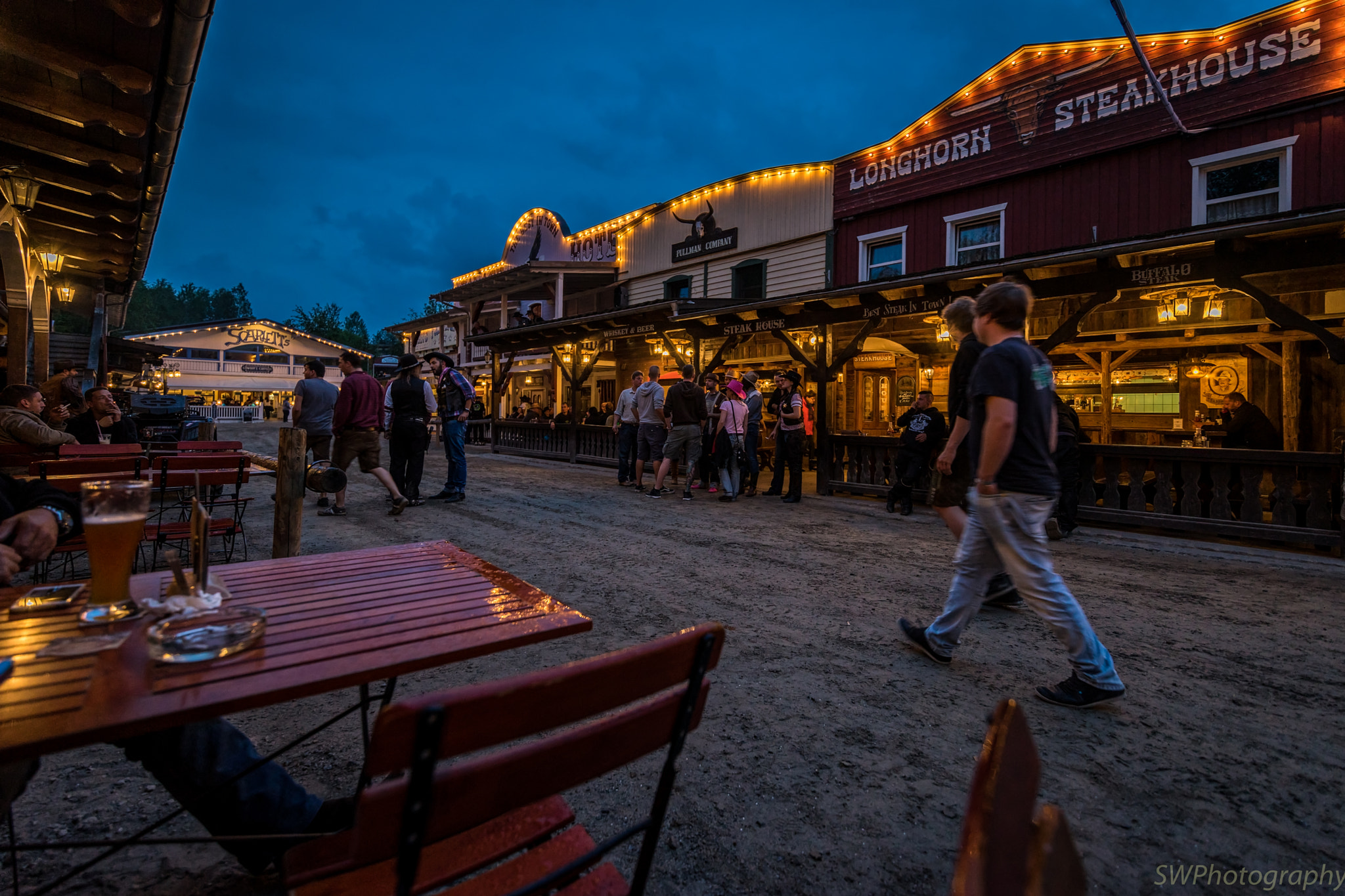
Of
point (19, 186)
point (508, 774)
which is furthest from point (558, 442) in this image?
point (508, 774)

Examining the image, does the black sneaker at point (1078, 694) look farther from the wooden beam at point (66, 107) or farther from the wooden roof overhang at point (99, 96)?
the wooden beam at point (66, 107)

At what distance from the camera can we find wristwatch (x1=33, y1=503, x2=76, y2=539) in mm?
1919

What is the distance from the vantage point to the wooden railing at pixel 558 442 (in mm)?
14664

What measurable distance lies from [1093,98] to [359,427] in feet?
40.3

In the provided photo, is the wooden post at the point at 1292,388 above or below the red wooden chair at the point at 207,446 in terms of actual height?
above

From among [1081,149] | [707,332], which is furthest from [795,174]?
[1081,149]

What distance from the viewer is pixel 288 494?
13.6 ft

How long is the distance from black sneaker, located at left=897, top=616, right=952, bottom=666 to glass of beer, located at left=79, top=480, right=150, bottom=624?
10.6ft

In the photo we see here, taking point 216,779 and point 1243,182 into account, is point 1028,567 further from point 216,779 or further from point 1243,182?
point 1243,182

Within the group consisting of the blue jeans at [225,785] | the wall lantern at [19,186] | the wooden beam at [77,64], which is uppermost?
the wooden beam at [77,64]

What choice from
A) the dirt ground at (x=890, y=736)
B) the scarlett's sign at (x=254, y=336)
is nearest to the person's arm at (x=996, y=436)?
the dirt ground at (x=890, y=736)

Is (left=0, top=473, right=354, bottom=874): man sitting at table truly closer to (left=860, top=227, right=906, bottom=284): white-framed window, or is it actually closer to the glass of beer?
the glass of beer

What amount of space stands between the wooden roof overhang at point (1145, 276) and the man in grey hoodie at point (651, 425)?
8.21 ft

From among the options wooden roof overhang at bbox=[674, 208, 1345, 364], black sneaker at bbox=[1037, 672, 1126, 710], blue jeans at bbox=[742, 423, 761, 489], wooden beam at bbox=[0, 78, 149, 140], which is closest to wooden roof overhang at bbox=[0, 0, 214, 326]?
wooden beam at bbox=[0, 78, 149, 140]
